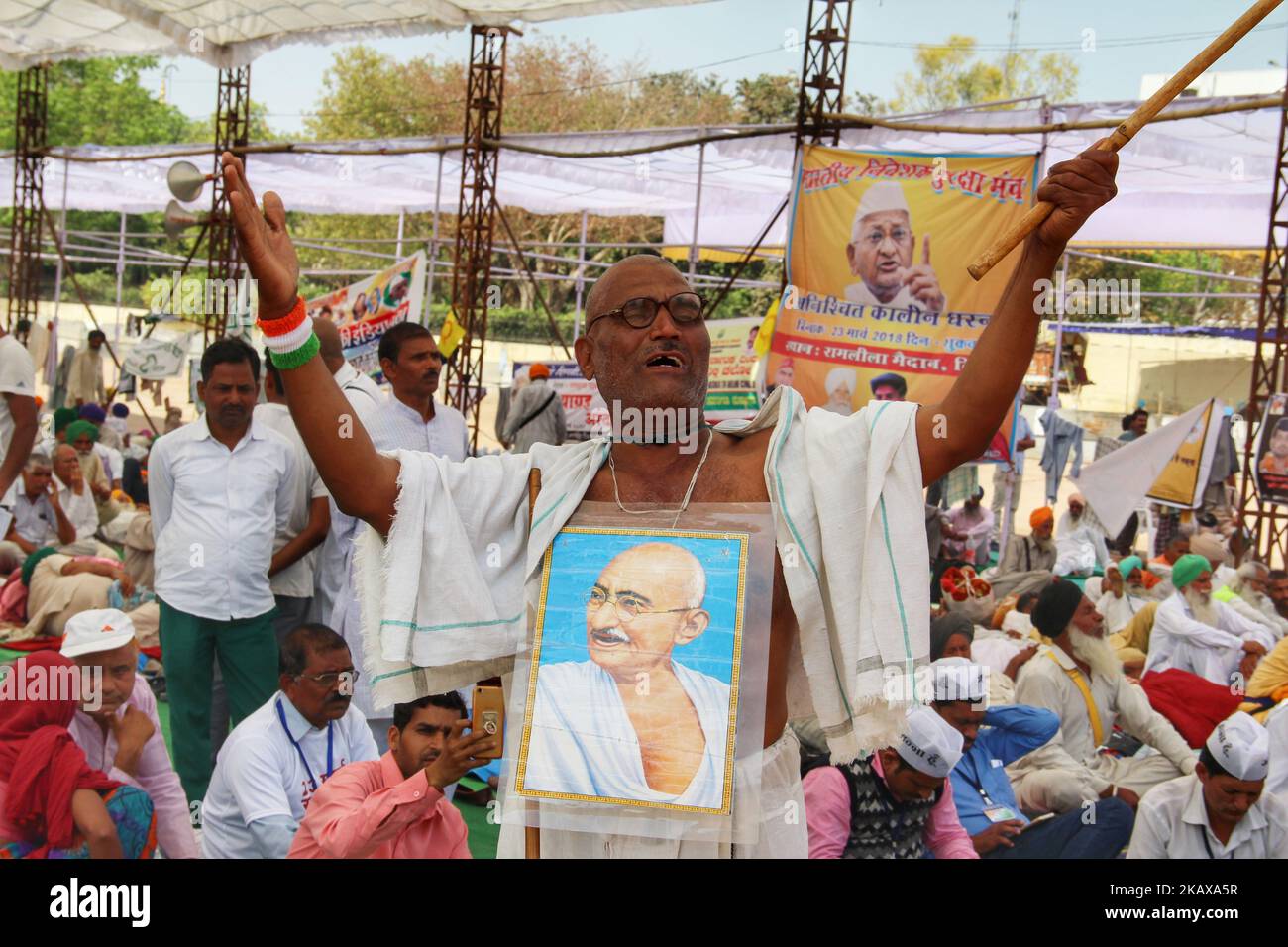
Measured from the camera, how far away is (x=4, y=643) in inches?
277

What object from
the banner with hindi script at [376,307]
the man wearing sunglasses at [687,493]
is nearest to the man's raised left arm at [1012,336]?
the man wearing sunglasses at [687,493]

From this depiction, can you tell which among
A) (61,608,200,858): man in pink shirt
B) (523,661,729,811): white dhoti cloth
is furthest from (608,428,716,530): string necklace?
(61,608,200,858): man in pink shirt

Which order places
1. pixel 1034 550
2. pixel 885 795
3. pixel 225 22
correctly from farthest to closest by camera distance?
pixel 1034 550, pixel 225 22, pixel 885 795

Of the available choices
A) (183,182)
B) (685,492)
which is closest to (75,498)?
(183,182)

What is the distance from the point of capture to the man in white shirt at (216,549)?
4.71m

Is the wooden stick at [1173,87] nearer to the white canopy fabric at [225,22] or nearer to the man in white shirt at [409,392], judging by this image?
the man in white shirt at [409,392]

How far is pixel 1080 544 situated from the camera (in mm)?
11844

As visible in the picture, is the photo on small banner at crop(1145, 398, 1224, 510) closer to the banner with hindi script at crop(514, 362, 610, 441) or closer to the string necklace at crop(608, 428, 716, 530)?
the banner with hindi script at crop(514, 362, 610, 441)

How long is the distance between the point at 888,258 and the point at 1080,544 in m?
4.36

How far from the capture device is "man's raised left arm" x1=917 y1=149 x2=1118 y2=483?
2049mm

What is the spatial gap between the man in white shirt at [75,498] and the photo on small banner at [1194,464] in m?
7.86

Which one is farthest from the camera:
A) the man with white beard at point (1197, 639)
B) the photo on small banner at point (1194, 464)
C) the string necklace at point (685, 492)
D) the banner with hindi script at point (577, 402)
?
the banner with hindi script at point (577, 402)

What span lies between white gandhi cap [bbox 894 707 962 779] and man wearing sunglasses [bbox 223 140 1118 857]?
204 cm

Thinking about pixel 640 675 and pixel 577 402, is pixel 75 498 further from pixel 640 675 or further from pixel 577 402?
pixel 640 675
